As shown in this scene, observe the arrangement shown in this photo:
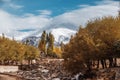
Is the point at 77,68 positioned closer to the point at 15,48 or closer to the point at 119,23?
the point at 119,23

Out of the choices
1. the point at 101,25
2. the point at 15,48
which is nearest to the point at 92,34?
the point at 101,25

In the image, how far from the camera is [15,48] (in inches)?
5714

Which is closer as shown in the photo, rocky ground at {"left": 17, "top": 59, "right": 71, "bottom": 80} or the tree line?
the tree line

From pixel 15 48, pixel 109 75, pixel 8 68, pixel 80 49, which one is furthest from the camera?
pixel 15 48

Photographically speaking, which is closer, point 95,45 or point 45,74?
point 95,45

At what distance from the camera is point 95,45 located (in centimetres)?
7494

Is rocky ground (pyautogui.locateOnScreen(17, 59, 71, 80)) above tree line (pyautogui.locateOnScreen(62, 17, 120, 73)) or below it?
below

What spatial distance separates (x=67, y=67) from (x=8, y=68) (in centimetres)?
5144

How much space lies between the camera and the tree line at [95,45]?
73.2 meters

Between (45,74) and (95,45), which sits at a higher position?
(95,45)

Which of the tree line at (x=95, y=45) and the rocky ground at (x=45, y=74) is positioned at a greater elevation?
the tree line at (x=95, y=45)

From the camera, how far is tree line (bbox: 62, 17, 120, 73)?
240 ft

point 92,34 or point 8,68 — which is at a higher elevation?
point 92,34

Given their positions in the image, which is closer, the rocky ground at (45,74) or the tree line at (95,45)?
the tree line at (95,45)
